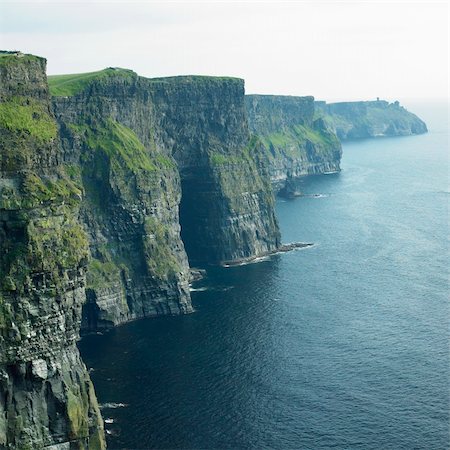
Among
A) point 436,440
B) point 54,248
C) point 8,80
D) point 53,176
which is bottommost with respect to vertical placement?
point 436,440

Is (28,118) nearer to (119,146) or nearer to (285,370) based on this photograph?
(119,146)

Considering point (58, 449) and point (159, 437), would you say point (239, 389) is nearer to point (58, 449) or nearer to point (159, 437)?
point (159, 437)

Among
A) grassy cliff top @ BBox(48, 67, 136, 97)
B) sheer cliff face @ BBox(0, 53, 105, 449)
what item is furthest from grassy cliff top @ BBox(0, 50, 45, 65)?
grassy cliff top @ BBox(48, 67, 136, 97)

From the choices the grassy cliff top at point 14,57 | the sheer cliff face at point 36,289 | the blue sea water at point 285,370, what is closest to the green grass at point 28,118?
the sheer cliff face at point 36,289

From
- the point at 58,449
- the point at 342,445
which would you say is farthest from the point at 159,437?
the point at 342,445

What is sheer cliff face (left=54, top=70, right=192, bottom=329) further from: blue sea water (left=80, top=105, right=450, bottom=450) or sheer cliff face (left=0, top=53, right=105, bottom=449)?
sheer cliff face (left=0, top=53, right=105, bottom=449)

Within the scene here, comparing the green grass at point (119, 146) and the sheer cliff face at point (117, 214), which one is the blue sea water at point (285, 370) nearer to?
the sheer cliff face at point (117, 214)
